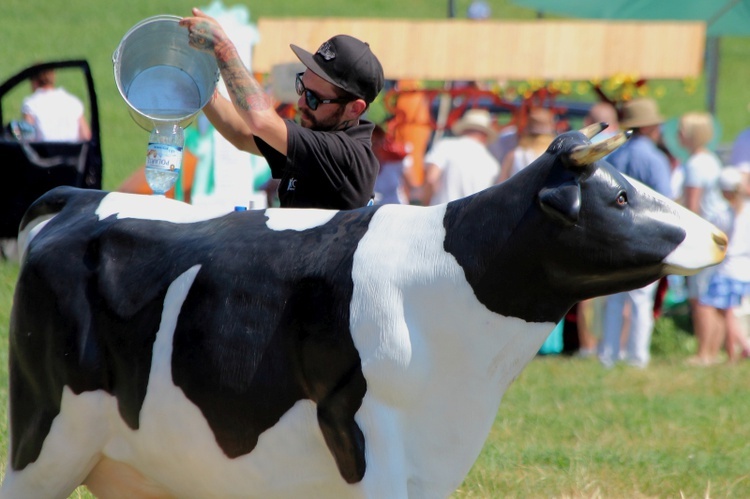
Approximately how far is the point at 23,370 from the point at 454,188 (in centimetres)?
594

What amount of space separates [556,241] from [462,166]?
6217 millimetres

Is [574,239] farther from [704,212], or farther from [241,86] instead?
[704,212]

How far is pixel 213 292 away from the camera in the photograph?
323cm

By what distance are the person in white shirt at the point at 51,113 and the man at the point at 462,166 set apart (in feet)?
12.2

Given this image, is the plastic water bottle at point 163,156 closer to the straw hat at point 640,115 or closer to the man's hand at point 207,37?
the man's hand at point 207,37

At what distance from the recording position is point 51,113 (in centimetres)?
1126

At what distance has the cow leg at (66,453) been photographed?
336cm

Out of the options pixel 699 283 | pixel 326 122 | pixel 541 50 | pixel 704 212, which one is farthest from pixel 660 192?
pixel 326 122

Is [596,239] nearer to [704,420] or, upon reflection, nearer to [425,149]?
[704,420]

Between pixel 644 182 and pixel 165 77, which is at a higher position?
Result: pixel 165 77

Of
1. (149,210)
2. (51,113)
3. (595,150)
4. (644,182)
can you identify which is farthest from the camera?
(51,113)

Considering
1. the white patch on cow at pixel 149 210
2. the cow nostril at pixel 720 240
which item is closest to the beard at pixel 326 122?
the white patch on cow at pixel 149 210

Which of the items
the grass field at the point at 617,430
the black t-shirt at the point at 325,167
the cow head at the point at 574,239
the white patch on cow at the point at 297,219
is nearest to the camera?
the cow head at the point at 574,239

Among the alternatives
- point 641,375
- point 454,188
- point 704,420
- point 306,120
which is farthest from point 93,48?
point 306,120
